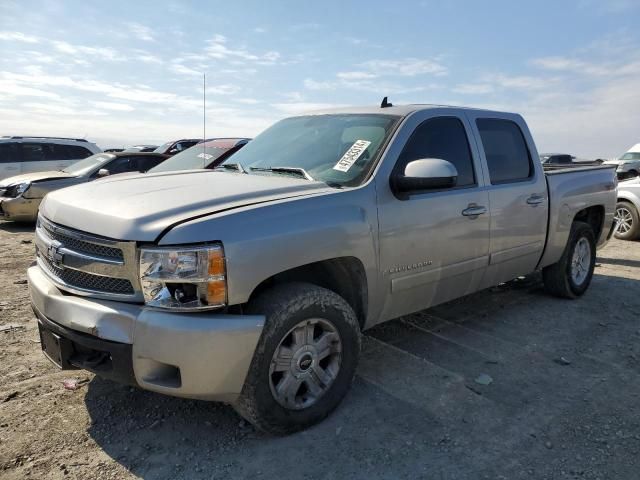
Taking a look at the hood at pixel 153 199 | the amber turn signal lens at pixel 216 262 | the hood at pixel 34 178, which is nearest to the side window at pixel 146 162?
the hood at pixel 34 178

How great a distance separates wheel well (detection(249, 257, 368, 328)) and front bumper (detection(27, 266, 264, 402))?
659mm

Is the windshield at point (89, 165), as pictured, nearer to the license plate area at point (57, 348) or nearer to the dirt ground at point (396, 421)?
the dirt ground at point (396, 421)

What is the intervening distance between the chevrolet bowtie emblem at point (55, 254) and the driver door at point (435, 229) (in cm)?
183

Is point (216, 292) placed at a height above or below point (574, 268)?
above

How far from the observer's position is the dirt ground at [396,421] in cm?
262

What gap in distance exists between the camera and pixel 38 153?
12453 millimetres

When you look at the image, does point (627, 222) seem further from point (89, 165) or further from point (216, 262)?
point (89, 165)

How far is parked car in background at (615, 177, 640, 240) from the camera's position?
9.34m

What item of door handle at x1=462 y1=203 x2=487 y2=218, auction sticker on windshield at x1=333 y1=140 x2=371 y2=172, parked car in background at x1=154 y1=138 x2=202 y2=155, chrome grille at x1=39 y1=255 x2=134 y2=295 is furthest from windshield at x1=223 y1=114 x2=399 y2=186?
parked car in background at x1=154 y1=138 x2=202 y2=155

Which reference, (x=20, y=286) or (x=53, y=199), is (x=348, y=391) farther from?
(x=20, y=286)

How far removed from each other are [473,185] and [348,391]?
6.02 feet

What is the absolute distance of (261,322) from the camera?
2.56m

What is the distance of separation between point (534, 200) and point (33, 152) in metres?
11.9

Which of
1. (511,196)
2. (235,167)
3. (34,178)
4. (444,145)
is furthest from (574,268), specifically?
(34,178)
